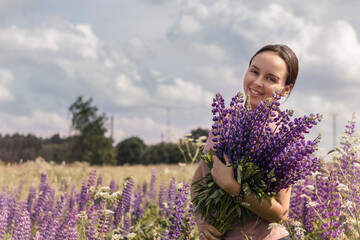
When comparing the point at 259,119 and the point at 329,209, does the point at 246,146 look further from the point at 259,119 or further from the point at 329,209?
the point at 329,209

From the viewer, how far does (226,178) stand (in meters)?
2.71

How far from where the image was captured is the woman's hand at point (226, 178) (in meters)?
2.70

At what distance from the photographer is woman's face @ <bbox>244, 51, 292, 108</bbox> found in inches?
130

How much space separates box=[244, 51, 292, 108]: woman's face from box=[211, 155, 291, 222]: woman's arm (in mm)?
780

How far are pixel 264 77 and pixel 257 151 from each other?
863mm

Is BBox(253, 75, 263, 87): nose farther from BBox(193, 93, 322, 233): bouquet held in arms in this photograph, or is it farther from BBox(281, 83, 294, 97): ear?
BBox(193, 93, 322, 233): bouquet held in arms

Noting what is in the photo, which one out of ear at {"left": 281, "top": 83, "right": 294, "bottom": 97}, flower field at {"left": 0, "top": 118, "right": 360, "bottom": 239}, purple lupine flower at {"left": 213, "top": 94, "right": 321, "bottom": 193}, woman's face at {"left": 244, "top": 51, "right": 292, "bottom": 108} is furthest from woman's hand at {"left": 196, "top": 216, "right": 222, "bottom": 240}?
ear at {"left": 281, "top": 83, "right": 294, "bottom": 97}

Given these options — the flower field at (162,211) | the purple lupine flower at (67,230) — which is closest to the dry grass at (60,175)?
the flower field at (162,211)

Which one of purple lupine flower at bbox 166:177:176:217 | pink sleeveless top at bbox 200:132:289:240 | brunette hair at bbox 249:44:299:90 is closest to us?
pink sleeveless top at bbox 200:132:289:240

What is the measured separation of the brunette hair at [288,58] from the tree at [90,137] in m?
39.1

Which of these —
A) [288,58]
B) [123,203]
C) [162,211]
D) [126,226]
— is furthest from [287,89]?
[162,211]

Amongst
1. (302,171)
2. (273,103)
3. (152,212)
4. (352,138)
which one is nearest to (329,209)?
(352,138)

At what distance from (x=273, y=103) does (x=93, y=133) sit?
41463mm

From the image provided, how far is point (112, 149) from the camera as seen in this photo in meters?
44.1
